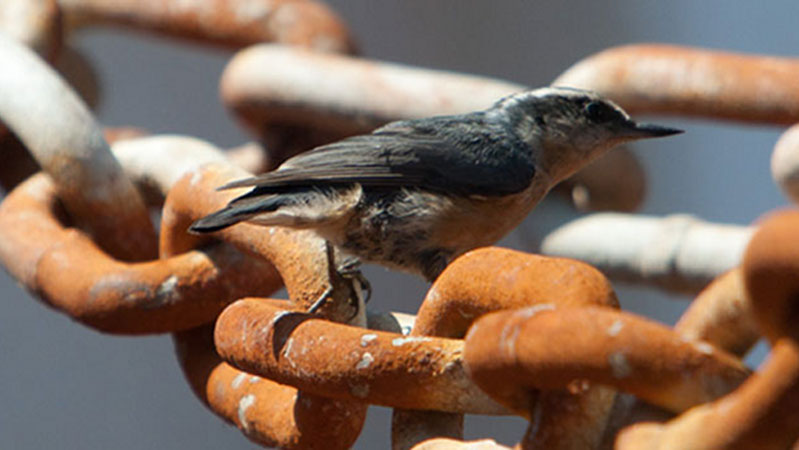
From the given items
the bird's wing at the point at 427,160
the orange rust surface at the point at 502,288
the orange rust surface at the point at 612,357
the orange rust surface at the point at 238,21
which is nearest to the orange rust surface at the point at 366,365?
the orange rust surface at the point at 502,288

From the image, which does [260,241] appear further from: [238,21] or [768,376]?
[238,21]

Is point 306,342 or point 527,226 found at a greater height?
point 306,342

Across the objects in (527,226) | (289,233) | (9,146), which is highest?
(289,233)

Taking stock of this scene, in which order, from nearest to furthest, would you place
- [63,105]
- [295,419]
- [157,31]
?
[295,419] < [63,105] < [157,31]

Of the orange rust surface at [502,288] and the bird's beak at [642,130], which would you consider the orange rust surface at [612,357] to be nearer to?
the orange rust surface at [502,288]

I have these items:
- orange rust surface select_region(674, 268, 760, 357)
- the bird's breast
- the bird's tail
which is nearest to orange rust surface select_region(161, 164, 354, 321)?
the bird's tail

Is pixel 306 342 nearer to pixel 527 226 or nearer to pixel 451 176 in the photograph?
pixel 451 176

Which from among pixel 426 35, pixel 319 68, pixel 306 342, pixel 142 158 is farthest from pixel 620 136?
pixel 426 35
